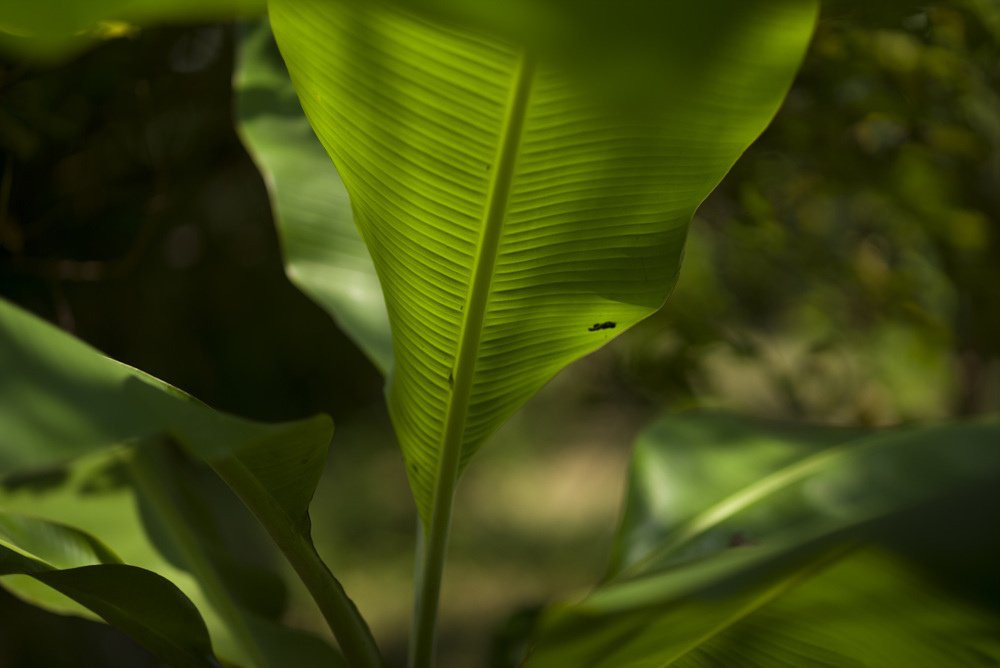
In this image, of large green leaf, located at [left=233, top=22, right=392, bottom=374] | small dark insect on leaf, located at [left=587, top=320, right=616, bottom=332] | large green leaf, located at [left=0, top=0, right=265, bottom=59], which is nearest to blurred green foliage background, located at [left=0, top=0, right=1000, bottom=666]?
large green leaf, located at [left=233, top=22, right=392, bottom=374]

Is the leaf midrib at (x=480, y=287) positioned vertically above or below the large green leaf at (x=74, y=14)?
below

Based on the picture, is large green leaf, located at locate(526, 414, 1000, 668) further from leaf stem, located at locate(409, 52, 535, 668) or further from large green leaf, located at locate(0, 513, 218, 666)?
large green leaf, located at locate(0, 513, 218, 666)

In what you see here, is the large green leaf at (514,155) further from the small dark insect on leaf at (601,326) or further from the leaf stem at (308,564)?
the leaf stem at (308,564)

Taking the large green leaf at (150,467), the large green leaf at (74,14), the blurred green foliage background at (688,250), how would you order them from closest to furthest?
the large green leaf at (74,14)
the large green leaf at (150,467)
the blurred green foliage background at (688,250)

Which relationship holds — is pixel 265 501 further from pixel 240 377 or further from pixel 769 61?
pixel 240 377

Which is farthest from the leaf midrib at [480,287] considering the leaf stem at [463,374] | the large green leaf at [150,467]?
the large green leaf at [150,467]

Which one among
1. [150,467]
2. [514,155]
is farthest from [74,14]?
[150,467]

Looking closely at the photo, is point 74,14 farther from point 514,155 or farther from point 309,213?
point 309,213
